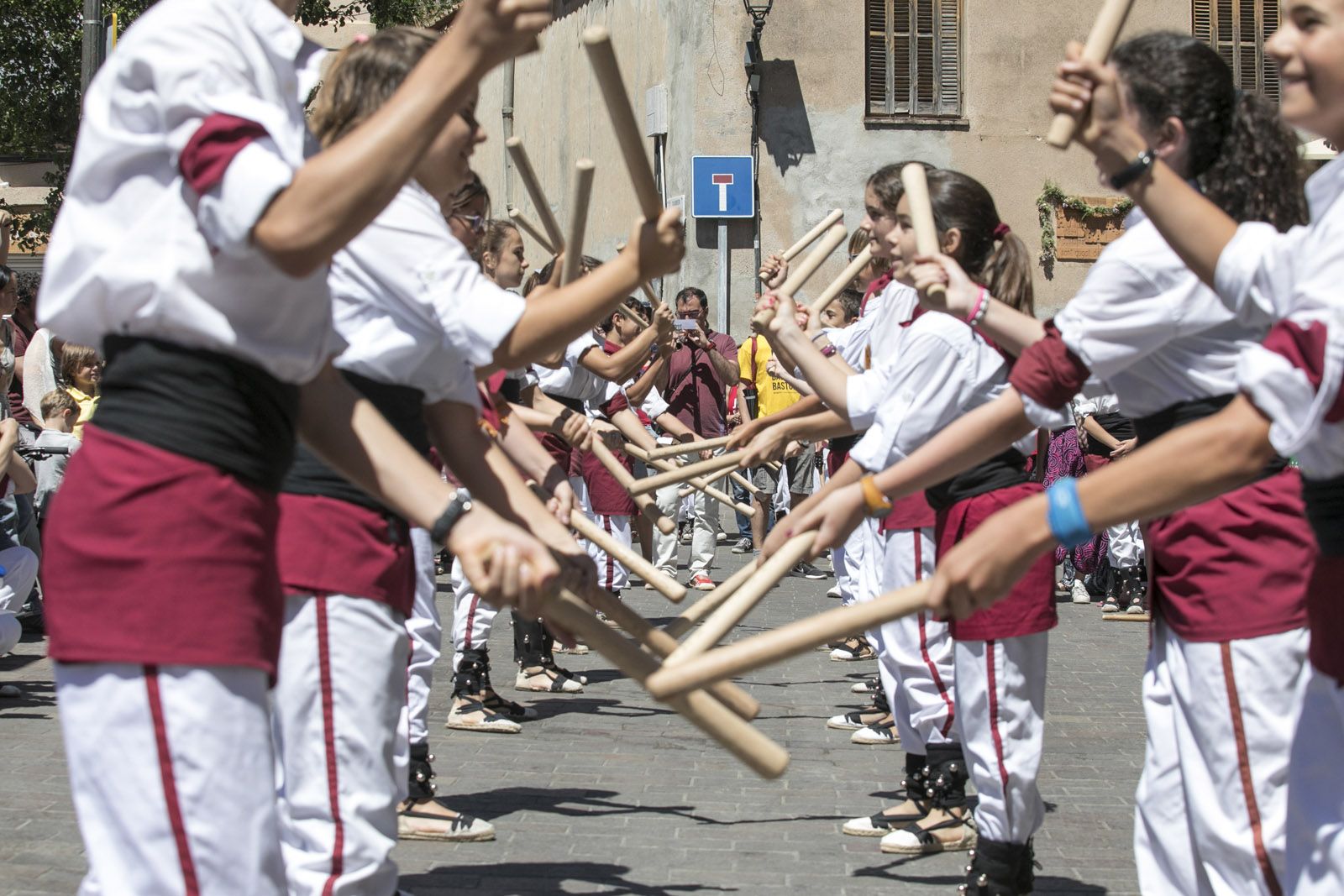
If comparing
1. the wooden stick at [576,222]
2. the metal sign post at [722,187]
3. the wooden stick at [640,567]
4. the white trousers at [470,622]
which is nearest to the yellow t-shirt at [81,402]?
the white trousers at [470,622]

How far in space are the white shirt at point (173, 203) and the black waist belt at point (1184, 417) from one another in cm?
187

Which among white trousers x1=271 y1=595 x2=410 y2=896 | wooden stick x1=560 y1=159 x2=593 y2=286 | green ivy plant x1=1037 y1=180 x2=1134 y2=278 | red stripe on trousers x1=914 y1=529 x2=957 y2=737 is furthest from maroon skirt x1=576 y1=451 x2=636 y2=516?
green ivy plant x1=1037 y1=180 x2=1134 y2=278

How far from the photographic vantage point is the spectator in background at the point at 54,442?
9.50 m

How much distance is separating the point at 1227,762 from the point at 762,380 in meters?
11.5

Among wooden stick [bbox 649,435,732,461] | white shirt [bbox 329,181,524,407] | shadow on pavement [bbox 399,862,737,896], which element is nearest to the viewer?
white shirt [bbox 329,181,524,407]

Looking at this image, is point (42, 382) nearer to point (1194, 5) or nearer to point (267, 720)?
point (267, 720)

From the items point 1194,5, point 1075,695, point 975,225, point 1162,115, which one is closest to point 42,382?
point 1075,695

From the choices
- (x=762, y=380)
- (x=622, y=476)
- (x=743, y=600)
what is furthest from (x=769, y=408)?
(x=743, y=600)

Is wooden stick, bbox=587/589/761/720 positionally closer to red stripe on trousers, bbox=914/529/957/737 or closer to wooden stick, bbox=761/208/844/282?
red stripe on trousers, bbox=914/529/957/737

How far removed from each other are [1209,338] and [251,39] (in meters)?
2.01

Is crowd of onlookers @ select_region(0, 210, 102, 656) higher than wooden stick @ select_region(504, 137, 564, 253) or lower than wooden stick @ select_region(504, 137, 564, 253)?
lower

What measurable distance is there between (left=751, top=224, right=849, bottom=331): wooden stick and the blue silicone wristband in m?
2.41

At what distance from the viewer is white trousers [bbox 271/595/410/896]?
3.47m

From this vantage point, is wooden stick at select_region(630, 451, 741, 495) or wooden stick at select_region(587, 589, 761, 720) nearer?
wooden stick at select_region(587, 589, 761, 720)
